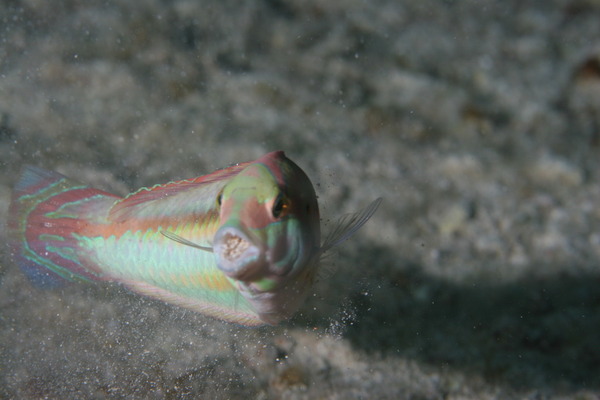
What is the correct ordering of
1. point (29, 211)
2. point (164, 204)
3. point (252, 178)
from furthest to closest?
point (29, 211) < point (164, 204) < point (252, 178)

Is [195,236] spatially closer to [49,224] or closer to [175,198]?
[175,198]

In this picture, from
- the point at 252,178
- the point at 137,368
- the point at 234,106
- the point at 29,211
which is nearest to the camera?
the point at 252,178

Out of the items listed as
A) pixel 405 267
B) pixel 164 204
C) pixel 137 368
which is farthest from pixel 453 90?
pixel 137 368

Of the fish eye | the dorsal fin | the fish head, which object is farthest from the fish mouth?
the dorsal fin

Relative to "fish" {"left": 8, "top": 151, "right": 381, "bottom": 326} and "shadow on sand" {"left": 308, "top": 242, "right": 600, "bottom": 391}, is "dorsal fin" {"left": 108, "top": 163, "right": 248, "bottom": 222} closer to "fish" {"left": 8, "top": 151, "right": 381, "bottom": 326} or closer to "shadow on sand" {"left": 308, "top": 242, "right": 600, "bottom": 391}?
"fish" {"left": 8, "top": 151, "right": 381, "bottom": 326}

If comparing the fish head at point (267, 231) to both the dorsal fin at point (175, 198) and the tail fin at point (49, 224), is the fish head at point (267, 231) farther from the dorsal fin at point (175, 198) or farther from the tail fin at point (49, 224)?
the tail fin at point (49, 224)

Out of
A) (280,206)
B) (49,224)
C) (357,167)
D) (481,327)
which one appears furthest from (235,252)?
(481,327)

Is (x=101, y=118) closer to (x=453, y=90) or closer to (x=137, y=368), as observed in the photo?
(x=137, y=368)
